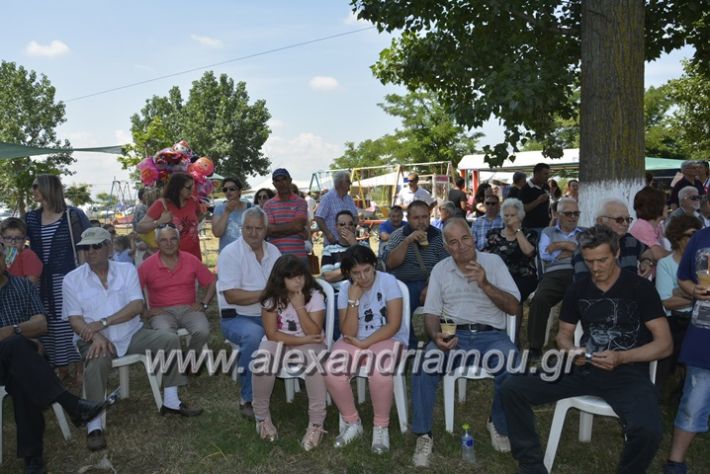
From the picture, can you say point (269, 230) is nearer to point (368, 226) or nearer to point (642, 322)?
point (642, 322)

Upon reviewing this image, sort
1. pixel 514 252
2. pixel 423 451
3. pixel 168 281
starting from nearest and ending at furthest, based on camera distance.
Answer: pixel 423 451 → pixel 168 281 → pixel 514 252

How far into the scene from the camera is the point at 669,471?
10.4 feet

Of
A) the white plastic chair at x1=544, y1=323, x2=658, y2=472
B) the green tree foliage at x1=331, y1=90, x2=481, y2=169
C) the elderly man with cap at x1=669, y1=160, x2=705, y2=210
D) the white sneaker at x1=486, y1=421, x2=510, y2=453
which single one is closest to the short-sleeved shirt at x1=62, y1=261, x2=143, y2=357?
the white sneaker at x1=486, y1=421, x2=510, y2=453

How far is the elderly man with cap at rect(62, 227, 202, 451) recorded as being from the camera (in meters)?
4.20

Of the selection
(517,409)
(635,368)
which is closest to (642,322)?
(635,368)

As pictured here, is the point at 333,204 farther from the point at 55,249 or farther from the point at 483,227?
the point at 55,249

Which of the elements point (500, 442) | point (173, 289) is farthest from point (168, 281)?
point (500, 442)

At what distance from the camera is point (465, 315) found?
398cm

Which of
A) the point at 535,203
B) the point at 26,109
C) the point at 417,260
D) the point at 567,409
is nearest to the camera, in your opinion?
the point at 567,409

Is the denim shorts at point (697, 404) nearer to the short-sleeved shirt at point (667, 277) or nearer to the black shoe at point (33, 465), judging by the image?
the short-sleeved shirt at point (667, 277)

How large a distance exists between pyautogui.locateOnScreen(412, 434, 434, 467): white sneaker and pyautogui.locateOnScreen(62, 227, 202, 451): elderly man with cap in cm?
165

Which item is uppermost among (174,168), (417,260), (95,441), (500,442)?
(174,168)

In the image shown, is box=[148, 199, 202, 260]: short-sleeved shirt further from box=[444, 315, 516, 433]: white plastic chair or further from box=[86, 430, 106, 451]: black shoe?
box=[444, 315, 516, 433]: white plastic chair

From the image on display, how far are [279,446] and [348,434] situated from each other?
43cm
